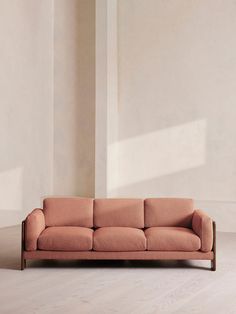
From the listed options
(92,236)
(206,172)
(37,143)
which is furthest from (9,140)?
(92,236)

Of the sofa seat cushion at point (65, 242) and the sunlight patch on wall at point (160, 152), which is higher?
the sunlight patch on wall at point (160, 152)

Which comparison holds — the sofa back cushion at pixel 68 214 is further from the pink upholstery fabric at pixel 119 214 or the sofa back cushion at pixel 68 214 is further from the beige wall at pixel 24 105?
the beige wall at pixel 24 105

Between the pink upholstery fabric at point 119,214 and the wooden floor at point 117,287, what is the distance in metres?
0.51

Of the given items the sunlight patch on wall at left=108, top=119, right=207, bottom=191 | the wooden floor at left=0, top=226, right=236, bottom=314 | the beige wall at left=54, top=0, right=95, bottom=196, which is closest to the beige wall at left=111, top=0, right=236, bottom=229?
the sunlight patch on wall at left=108, top=119, right=207, bottom=191

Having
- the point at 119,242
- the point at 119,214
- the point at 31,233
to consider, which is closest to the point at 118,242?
the point at 119,242

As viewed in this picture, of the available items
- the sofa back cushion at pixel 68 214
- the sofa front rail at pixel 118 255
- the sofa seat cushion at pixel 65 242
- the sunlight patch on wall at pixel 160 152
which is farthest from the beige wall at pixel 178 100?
the sofa seat cushion at pixel 65 242

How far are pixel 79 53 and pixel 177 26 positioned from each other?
212 centimetres

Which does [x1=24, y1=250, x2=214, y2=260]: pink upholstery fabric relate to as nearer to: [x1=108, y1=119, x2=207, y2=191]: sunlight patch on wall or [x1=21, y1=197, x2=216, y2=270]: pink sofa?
[x1=21, y1=197, x2=216, y2=270]: pink sofa

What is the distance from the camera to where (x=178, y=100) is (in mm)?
10883

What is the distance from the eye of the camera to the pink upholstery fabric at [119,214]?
7.61 meters

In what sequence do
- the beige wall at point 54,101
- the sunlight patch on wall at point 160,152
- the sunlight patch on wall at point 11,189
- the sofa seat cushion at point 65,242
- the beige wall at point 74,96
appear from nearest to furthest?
the sofa seat cushion at point 65,242 < the sunlight patch on wall at point 11,189 < the sunlight patch on wall at point 160,152 < the beige wall at point 54,101 < the beige wall at point 74,96

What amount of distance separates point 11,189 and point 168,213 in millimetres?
3995

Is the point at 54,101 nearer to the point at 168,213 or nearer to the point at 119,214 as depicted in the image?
the point at 119,214

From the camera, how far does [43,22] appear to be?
1171 centimetres
